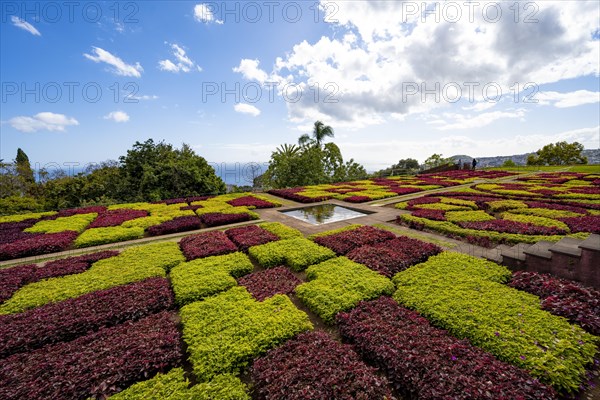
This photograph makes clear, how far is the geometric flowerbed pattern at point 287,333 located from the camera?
2910mm

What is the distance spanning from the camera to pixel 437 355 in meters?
3.21

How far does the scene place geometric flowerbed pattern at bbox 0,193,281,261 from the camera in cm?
818

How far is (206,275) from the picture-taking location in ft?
18.6

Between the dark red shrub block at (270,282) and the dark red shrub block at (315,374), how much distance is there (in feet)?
5.18

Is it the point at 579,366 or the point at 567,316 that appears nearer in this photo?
the point at 579,366

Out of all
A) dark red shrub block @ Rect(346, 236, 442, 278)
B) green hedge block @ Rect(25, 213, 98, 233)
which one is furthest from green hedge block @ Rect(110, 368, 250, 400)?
green hedge block @ Rect(25, 213, 98, 233)

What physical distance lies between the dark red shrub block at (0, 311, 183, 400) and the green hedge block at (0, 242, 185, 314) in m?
1.73

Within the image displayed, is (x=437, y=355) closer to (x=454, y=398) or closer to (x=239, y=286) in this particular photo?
(x=454, y=398)

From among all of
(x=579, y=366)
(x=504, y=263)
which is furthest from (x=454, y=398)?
(x=504, y=263)

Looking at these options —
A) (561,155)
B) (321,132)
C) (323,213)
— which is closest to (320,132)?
(321,132)

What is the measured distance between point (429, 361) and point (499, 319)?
63.7 inches

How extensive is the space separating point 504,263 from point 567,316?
6.78 ft

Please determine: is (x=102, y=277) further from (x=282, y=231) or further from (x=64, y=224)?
(x=64, y=224)

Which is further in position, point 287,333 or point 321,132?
point 321,132
